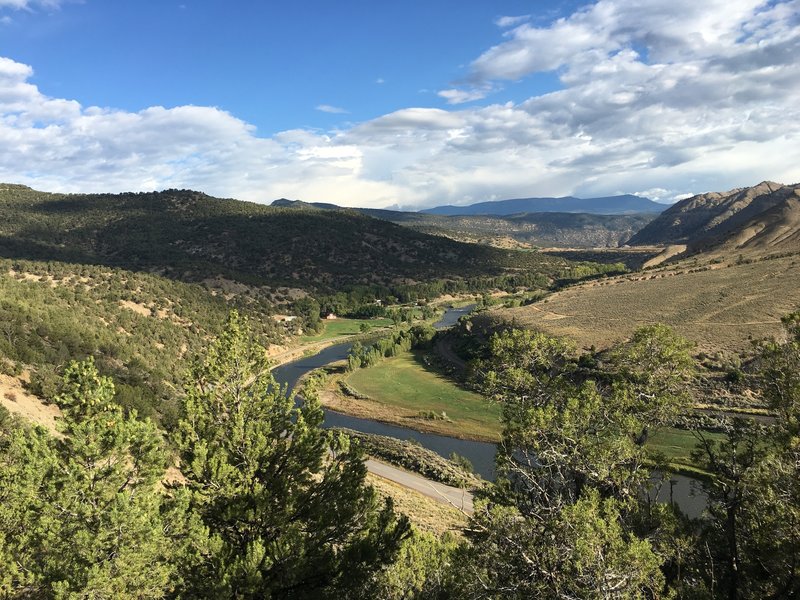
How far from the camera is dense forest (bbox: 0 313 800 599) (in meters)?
9.90

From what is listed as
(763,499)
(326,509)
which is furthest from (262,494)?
(763,499)

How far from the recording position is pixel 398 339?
333 ft

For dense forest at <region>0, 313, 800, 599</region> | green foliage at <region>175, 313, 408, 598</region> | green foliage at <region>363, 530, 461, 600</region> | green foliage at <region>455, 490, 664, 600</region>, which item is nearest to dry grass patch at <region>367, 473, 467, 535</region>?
green foliage at <region>363, 530, 461, 600</region>

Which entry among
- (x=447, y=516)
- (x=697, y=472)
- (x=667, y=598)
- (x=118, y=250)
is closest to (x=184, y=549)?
(x=667, y=598)

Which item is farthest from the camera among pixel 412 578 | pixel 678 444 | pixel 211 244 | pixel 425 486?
pixel 211 244

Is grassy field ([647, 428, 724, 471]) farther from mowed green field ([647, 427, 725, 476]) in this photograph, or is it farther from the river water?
the river water

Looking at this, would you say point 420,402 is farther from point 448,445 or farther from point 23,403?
point 23,403

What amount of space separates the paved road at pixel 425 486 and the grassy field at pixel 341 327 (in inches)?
2803

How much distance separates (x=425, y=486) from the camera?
42125 millimetres

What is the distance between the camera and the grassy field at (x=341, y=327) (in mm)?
117125

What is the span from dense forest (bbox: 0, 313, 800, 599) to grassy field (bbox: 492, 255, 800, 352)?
5335 centimetres

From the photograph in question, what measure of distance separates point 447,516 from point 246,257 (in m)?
142

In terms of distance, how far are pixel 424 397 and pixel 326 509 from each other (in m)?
58.4

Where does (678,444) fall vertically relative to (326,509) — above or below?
below
